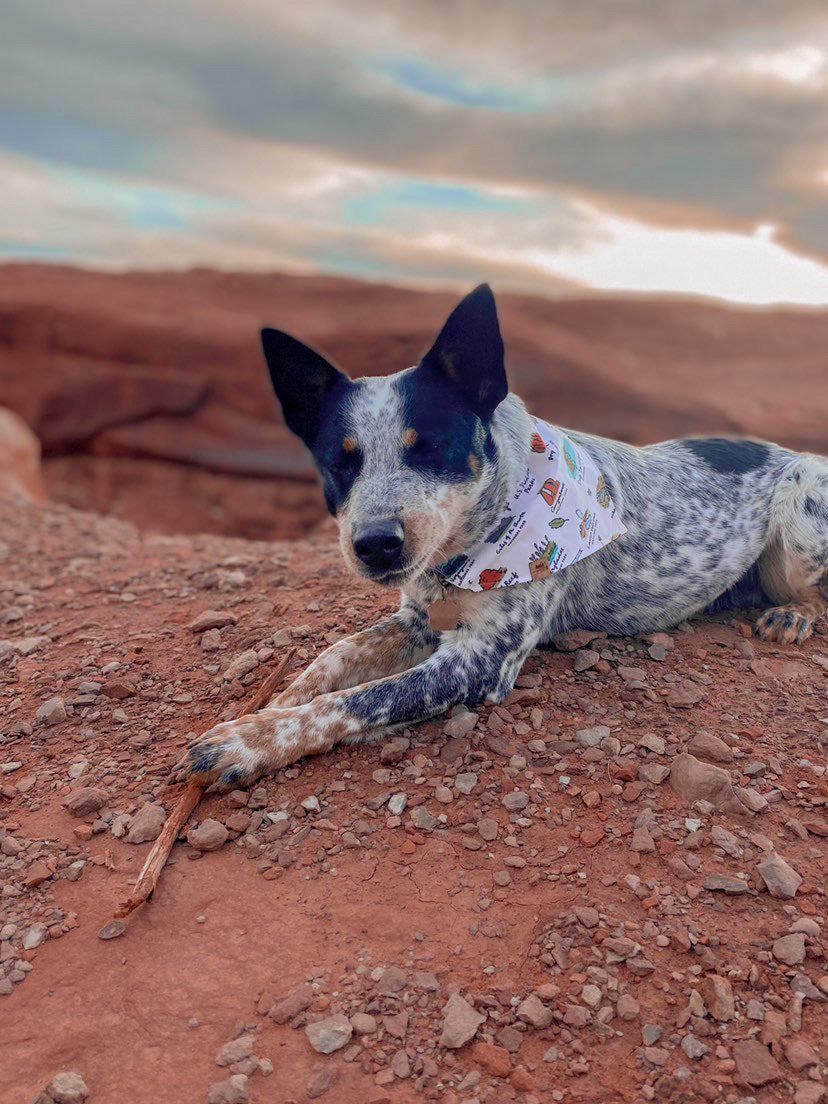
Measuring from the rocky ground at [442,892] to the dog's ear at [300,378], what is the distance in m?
1.09

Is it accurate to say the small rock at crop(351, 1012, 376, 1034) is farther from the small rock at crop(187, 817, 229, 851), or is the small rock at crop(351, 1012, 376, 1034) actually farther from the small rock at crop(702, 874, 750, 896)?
the small rock at crop(702, 874, 750, 896)

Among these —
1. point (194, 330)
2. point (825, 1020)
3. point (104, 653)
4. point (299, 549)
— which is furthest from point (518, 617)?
point (194, 330)

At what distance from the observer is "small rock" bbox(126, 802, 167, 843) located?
2.87 m

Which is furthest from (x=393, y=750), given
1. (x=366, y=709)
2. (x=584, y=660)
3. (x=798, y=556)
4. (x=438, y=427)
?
(x=798, y=556)

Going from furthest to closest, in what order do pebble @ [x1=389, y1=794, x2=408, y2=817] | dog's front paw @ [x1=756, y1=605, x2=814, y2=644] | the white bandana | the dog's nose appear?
dog's front paw @ [x1=756, y1=605, x2=814, y2=644]
the white bandana
pebble @ [x1=389, y1=794, x2=408, y2=817]
the dog's nose

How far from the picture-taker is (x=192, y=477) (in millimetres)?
15555

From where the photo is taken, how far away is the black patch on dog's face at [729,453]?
4.22 m

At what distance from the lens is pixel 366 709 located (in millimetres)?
3139

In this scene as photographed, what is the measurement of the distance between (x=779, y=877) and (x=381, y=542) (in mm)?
1565

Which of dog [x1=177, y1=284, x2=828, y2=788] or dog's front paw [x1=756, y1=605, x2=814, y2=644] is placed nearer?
dog [x1=177, y1=284, x2=828, y2=788]

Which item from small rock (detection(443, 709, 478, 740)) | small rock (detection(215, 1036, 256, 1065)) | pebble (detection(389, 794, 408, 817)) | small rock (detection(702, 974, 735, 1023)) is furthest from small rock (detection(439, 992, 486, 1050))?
small rock (detection(443, 709, 478, 740))

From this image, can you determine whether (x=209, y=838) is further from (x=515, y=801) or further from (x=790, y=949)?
(x=790, y=949)

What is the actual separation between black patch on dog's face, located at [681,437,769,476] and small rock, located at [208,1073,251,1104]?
327 centimetres

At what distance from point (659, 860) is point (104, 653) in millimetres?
2577
